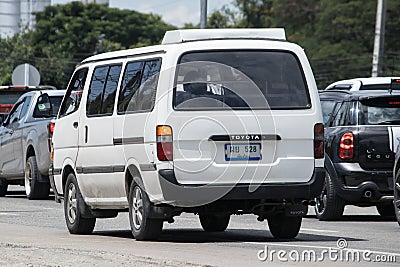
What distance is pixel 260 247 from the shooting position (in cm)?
1199

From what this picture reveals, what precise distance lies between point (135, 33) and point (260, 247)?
293 ft

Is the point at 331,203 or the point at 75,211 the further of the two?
the point at 331,203

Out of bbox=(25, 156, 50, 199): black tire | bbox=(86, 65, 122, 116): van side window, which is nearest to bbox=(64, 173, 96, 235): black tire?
bbox=(86, 65, 122, 116): van side window

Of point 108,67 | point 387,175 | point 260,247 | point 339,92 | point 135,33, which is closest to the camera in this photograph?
point 260,247

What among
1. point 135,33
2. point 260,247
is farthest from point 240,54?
point 135,33

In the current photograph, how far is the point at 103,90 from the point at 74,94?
0.96m

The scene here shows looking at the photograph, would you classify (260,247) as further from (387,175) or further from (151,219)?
(387,175)

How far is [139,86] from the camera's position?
510 inches

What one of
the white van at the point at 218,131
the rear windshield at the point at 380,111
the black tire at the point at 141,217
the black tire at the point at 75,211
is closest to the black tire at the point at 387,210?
the rear windshield at the point at 380,111

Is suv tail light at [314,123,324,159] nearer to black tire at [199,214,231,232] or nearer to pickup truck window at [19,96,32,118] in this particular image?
black tire at [199,214,231,232]

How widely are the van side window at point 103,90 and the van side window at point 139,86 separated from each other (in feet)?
0.79

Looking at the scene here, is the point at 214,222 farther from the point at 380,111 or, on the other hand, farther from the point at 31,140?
the point at 31,140

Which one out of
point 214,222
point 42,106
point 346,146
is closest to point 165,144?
point 214,222

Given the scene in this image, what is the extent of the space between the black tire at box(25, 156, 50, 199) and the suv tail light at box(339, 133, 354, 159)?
23.7 feet
